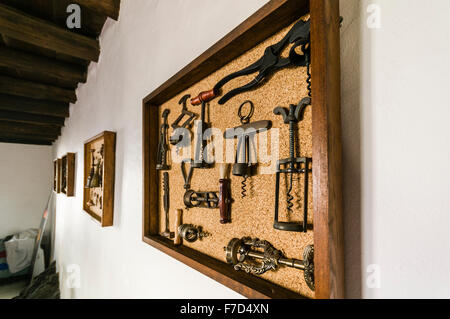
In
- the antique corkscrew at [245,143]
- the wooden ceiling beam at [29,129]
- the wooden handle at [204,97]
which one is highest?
the wooden ceiling beam at [29,129]

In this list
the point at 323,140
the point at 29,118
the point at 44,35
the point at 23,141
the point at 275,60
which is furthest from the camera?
the point at 23,141

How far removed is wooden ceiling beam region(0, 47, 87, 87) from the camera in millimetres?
1986

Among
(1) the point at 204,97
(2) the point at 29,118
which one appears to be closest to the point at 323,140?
(1) the point at 204,97

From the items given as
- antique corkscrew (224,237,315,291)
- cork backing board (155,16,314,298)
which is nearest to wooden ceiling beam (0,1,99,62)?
cork backing board (155,16,314,298)

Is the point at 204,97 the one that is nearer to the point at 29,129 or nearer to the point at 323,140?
the point at 323,140

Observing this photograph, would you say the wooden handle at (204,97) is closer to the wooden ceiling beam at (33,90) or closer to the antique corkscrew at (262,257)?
the antique corkscrew at (262,257)

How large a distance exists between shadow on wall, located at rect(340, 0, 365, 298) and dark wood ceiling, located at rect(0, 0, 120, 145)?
1.61 m

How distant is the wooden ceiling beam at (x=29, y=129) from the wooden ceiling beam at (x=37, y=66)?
1.69 m

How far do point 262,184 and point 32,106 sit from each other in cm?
362

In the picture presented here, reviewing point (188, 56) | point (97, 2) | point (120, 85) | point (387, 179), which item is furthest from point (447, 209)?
point (97, 2)

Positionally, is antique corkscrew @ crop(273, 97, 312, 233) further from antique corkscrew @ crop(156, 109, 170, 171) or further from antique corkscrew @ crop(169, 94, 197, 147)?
antique corkscrew @ crop(156, 109, 170, 171)

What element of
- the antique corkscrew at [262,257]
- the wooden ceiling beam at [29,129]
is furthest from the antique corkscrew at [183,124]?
the wooden ceiling beam at [29,129]

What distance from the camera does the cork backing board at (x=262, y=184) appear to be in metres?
0.41

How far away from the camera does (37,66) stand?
2.12 m
